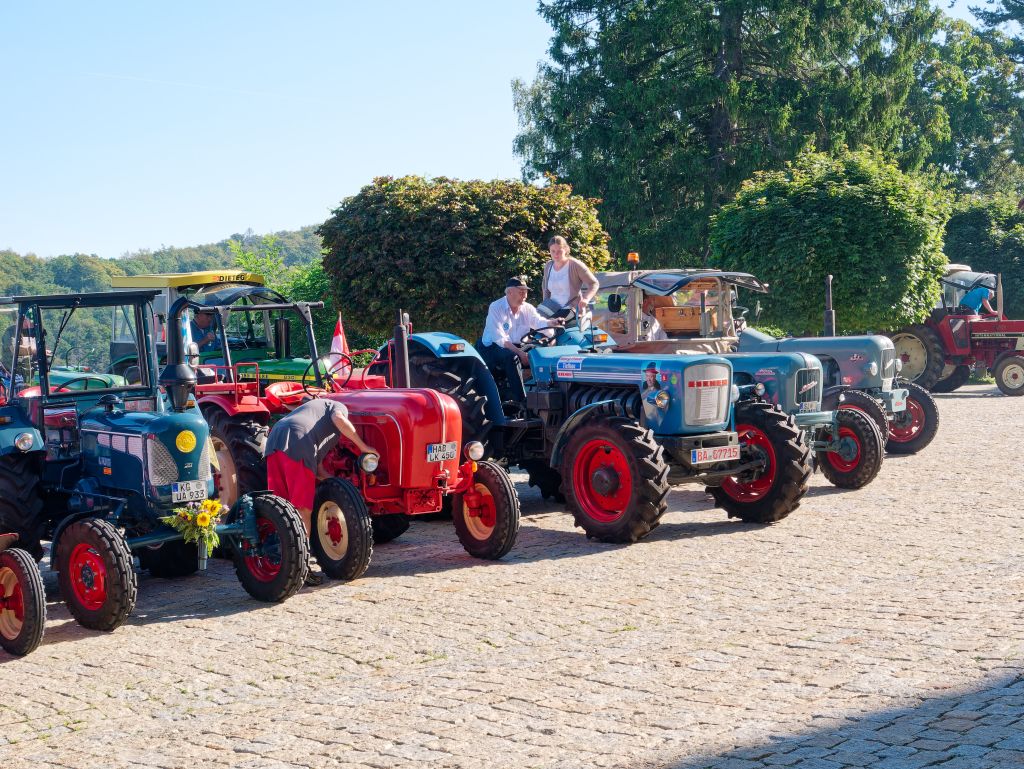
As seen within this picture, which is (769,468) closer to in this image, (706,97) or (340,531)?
(340,531)

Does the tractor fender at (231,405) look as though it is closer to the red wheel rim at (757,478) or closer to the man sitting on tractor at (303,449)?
the man sitting on tractor at (303,449)

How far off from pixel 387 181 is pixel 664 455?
A: 1330 cm

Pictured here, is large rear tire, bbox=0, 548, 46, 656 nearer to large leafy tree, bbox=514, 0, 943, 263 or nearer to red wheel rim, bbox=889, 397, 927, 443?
red wheel rim, bbox=889, 397, 927, 443

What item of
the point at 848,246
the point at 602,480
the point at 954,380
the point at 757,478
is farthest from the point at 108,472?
the point at 954,380

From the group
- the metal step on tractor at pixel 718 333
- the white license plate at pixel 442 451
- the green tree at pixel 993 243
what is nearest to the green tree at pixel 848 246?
the metal step on tractor at pixel 718 333

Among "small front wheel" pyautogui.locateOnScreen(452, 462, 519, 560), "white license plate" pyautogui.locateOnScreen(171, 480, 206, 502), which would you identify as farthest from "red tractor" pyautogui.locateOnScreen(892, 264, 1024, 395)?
"white license plate" pyautogui.locateOnScreen(171, 480, 206, 502)

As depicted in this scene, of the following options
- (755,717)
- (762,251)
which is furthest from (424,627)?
(762,251)

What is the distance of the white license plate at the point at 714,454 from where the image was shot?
10016 mm

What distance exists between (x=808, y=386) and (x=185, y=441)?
21.8 ft

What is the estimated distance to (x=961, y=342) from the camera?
24.7 m

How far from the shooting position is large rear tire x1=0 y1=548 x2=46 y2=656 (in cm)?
694

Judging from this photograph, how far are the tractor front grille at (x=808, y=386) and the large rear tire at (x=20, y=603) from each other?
753 cm

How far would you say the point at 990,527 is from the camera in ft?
33.6

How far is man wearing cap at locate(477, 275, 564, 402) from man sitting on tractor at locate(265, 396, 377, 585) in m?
2.64
